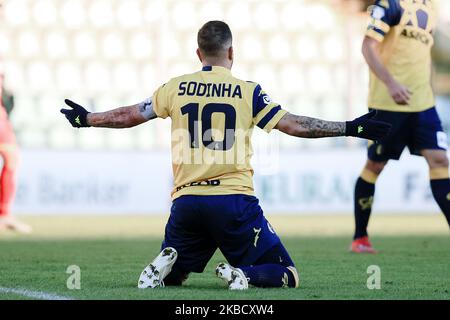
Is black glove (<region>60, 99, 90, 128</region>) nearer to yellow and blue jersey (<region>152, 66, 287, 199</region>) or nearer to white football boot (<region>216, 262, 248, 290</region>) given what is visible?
yellow and blue jersey (<region>152, 66, 287, 199</region>)

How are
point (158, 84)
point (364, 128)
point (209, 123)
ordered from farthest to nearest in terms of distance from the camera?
point (158, 84) → point (209, 123) → point (364, 128)

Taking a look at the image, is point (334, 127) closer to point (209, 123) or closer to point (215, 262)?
point (209, 123)

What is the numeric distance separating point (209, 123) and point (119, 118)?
0.55 m

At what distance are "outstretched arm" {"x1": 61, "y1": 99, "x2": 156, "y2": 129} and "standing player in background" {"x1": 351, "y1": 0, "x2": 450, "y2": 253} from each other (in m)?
2.73

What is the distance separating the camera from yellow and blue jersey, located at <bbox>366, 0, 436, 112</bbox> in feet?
27.3

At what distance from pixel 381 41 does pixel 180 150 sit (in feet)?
10.4

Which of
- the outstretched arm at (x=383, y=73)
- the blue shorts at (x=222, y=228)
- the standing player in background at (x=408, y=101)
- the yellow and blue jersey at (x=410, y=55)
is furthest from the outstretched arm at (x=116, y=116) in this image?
the yellow and blue jersey at (x=410, y=55)

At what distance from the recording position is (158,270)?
18.4 ft

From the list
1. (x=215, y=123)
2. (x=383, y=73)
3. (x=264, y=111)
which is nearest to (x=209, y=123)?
(x=215, y=123)

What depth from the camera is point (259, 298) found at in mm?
5043

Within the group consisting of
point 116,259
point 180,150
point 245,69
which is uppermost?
point 245,69

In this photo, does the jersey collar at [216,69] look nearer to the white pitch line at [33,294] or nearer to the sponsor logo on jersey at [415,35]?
the white pitch line at [33,294]
